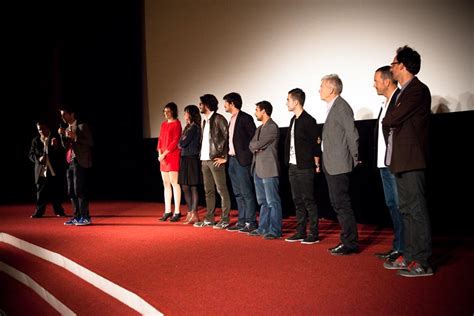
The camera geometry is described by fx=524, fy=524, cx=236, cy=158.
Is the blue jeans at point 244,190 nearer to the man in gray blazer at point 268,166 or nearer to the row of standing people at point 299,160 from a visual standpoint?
the row of standing people at point 299,160

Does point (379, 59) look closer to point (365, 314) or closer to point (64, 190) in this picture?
point (365, 314)

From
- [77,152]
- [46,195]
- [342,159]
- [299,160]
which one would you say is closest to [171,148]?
[77,152]

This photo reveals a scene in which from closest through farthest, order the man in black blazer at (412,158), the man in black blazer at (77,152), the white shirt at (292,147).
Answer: the man in black blazer at (412,158), the white shirt at (292,147), the man in black blazer at (77,152)

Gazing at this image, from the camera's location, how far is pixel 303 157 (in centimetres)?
458

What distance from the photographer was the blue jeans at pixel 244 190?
212 inches

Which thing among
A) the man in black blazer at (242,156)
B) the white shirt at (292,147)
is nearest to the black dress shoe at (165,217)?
the man in black blazer at (242,156)

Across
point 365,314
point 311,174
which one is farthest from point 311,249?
point 365,314

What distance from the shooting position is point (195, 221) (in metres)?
6.05

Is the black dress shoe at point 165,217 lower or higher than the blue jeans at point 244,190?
lower

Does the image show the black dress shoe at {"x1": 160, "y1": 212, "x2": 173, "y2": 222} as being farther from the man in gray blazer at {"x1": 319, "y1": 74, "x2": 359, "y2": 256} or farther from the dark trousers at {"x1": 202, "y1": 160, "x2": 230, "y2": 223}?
the man in gray blazer at {"x1": 319, "y1": 74, "x2": 359, "y2": 256}

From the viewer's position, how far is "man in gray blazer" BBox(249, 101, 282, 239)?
16.1 ft

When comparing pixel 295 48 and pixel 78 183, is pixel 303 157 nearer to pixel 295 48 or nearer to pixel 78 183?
pixel 295 48

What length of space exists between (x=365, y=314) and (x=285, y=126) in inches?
146

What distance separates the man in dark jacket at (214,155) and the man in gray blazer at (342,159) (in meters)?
1.65
